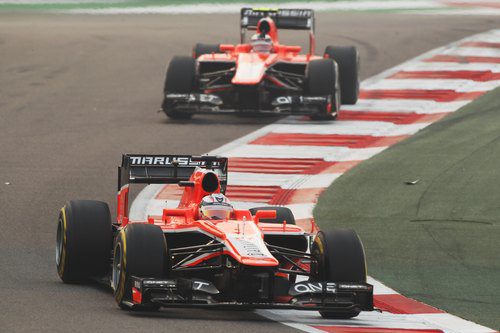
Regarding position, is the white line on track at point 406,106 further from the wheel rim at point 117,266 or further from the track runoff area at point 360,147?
the wheel rim at point 117,266

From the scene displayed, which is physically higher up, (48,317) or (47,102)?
(48,317)

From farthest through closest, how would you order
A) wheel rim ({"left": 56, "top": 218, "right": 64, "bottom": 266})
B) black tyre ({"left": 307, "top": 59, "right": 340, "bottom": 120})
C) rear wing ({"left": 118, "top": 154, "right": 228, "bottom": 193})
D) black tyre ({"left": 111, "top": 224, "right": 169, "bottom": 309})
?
black tyre ({"left": 307, "top": 59, "right": 340, "bottom": 120}), rear wing ({"left": 118, "top": 154, "right": 228, "bottom": 193}), wheel rim ({"left": 56, "top": 218, "right": 64, "bottom": 266}), black tyre ({"left": 111, "top": 224, "right": 169, "bottom": 309})

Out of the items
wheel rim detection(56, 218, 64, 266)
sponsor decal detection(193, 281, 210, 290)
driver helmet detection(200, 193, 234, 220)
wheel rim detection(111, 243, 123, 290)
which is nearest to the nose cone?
wheel rim detection(56, 218, 64, 266)

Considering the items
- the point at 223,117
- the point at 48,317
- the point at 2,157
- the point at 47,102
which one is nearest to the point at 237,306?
the point at 48,317

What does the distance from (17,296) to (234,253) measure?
6.62ft

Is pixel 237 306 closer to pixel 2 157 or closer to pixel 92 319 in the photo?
pixel 92 319

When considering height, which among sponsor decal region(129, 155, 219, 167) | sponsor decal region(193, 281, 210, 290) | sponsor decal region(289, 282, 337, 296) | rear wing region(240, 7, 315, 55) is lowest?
rear wing region(240, 7, 315, 55)

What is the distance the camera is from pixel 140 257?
13.0m

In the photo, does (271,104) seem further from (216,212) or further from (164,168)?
(216,212)

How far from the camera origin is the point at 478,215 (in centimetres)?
1764

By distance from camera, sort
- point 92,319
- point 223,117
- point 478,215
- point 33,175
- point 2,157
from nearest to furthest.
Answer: point 92,319, point 478,215, point 33,175, point 2,157, point 223,117

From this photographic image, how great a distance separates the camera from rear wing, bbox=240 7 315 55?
1107 inches

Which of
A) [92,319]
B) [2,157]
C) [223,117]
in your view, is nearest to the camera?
[92,319]

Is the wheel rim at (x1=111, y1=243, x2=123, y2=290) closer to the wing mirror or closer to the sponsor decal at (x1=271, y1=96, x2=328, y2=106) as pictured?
the wing mirror
